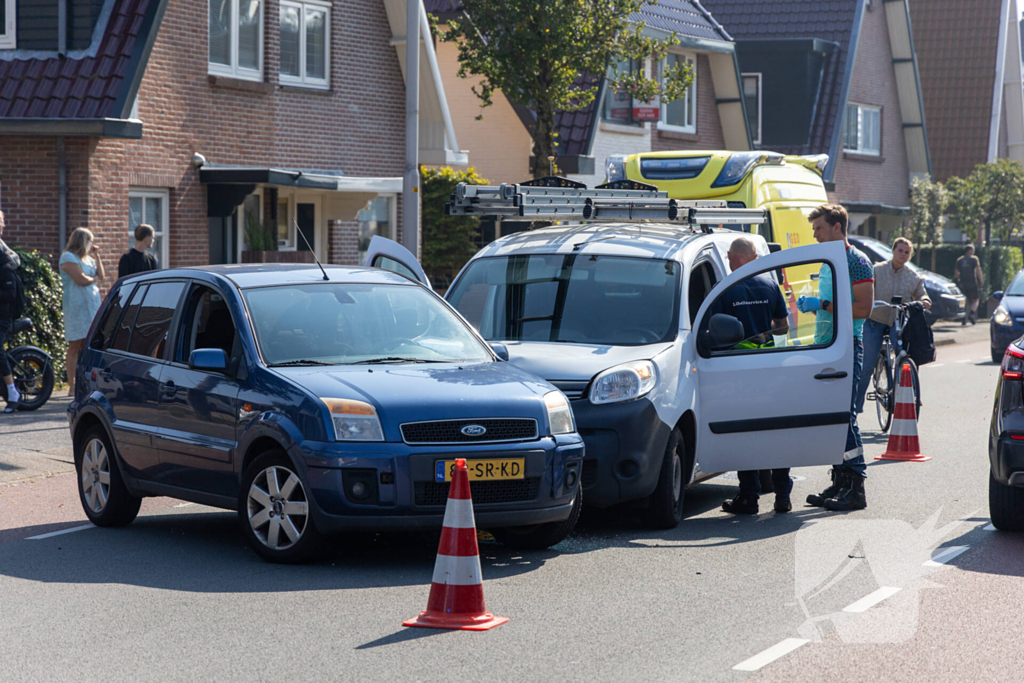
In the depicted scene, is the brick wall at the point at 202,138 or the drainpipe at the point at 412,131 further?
the brick wall at the point at 202,138

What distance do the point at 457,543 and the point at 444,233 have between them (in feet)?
58.1

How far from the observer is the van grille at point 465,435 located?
23.6 ft

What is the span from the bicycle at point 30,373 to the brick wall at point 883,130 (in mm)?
26489

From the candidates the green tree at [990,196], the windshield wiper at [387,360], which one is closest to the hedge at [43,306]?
the windshield wiper at [387,360]

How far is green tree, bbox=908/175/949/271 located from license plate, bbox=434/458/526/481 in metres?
30.8

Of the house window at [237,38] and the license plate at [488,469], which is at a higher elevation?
the house window at [237,38]

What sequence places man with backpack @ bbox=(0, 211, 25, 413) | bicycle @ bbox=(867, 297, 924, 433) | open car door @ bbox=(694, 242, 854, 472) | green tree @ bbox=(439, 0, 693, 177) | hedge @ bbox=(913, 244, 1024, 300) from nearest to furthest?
open car door @ bbox=(694, 242, 854, 472) → man with backpack @ bbox=(0, 211, 25, 413) → bicycle @ bbox=(867, 297, 924, 433) → green tree @ bbox=(439, 0, 693, 177) → hedge @ bbox=(913, 244, 1024, 300)

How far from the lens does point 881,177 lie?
128 feet

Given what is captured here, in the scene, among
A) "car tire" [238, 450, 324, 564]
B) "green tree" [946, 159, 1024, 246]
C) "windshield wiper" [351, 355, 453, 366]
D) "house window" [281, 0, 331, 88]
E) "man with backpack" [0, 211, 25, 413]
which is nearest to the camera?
"car tire" [238, 450, 324, 564]

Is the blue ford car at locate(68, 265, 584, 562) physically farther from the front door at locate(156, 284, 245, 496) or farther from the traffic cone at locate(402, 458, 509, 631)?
the traffic cone at locate(402, 458, 509, 631)

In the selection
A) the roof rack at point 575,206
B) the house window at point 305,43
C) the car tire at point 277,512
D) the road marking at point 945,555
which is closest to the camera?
the car tire at point 277,512

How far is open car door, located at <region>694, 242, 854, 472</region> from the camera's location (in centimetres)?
873

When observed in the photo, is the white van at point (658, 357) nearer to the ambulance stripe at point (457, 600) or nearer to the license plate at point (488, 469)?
the license plate at point (488, 469)

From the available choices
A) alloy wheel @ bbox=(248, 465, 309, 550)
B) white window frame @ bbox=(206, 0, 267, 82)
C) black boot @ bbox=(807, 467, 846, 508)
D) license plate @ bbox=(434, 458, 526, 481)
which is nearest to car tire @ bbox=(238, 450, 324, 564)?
alloy wheel @ bbox=(248, 465, 309, 550)
